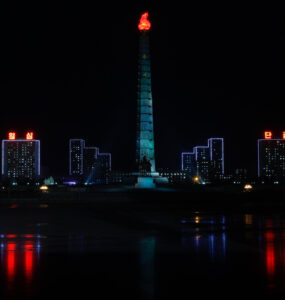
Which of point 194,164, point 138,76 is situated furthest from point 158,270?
point 194,164

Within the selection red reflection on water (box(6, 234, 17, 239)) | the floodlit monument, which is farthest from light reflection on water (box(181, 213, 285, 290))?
the floodlit monument

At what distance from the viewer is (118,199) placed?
29906 mm

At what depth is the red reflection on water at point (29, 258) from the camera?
696 centimetres

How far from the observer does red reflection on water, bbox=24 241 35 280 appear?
22.8 feet

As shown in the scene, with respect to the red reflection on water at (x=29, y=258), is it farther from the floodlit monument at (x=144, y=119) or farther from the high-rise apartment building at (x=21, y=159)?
the high-rise apartment building at (x=21, y=159)

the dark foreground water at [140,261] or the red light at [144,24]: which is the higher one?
the red light at [144,24]

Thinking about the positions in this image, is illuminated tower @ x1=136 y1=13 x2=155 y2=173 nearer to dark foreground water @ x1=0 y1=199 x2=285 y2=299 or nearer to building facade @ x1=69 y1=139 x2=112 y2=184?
dark foreground water @ x1=0 y1=199 x2=285 y2=299

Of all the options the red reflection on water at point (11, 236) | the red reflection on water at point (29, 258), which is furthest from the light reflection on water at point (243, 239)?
the red reflection on water at point (11, 236)

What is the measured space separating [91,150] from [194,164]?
30913mm

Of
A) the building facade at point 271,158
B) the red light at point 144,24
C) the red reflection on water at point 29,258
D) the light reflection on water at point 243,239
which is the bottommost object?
the light reflection on water at point 243,239

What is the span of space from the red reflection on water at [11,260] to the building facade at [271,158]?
2918 inches

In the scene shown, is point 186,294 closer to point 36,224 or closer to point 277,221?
point 36,224

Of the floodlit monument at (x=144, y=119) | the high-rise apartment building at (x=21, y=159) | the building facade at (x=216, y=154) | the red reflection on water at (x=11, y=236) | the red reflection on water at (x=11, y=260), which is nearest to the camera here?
the red reflection on water at (x=11, y=260)

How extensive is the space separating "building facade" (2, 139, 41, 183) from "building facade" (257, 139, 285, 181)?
42.4 meters
